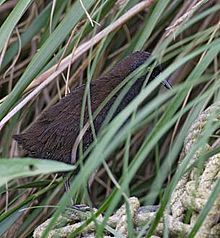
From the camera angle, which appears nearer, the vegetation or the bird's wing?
the vegetation

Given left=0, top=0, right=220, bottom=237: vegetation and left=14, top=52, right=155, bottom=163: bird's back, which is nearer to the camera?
left=0, top=0, right=220, bottom=237: vegetation

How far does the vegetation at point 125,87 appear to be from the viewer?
932mm

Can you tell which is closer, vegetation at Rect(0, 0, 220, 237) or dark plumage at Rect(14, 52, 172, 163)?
vegetation at Rect(0, 0, 220, 237)

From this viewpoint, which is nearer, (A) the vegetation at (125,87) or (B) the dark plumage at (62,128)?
(A) the vegetation at (125,87)

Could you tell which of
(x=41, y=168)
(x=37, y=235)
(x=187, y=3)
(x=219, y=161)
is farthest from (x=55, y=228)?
(x=187, y=3)

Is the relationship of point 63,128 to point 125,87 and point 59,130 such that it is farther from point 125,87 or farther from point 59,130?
point 125,87

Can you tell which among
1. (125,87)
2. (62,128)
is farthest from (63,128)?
(125,87)

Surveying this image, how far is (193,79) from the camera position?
103cm

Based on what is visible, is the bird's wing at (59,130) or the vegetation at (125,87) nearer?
the vegetation at (125,87)

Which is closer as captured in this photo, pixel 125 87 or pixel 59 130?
pixel 125 87

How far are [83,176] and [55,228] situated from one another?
0.39 metres

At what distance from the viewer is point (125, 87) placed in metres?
1.21

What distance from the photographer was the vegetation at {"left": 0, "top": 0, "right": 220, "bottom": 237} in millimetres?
932

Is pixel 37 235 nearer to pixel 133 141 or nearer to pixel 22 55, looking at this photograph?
pixel 133 141
